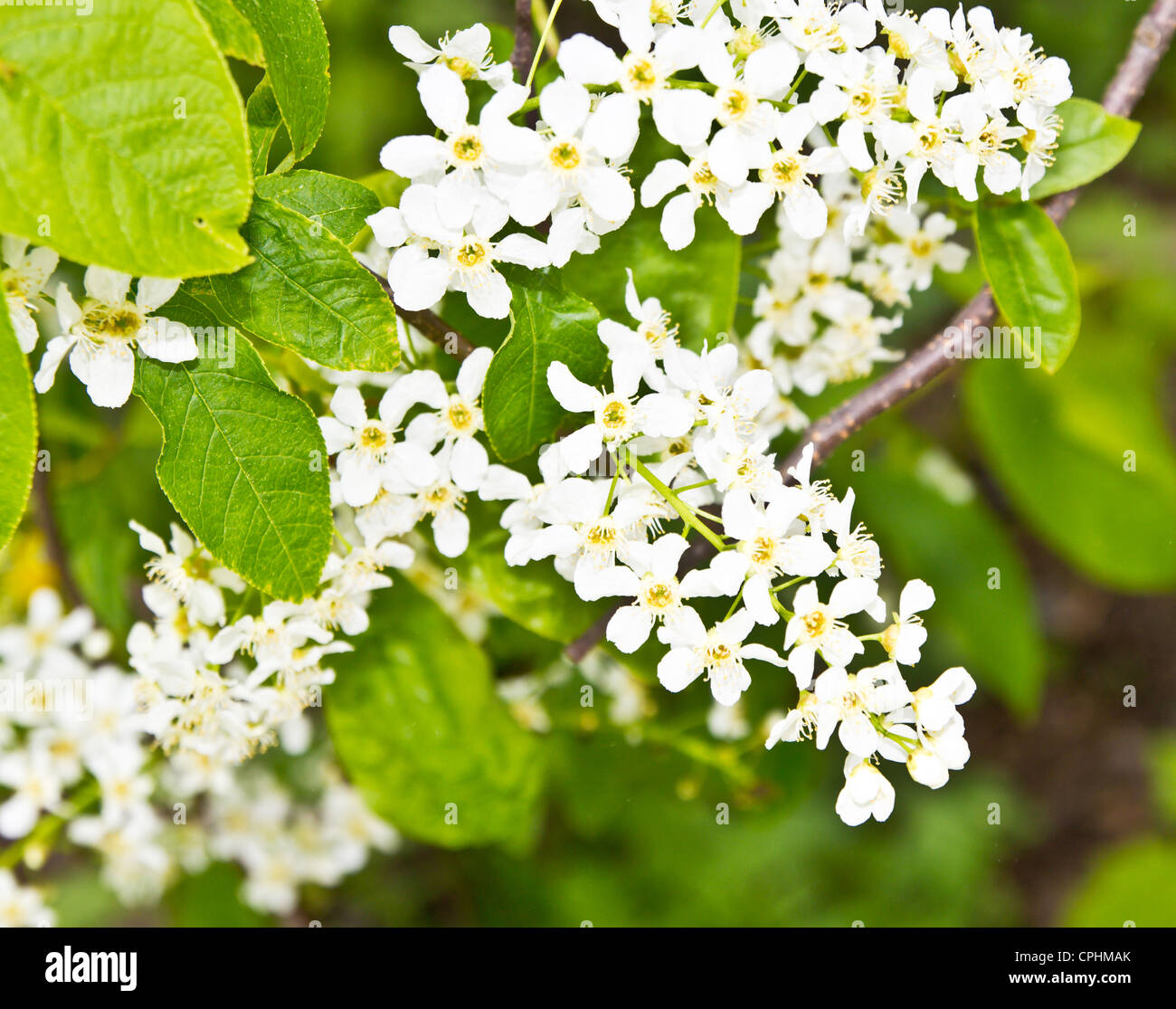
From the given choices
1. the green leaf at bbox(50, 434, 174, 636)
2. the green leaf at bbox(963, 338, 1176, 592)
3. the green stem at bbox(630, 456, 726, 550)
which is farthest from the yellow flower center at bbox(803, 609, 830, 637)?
the green leaf at bbox(963, 338, 1176, 592)

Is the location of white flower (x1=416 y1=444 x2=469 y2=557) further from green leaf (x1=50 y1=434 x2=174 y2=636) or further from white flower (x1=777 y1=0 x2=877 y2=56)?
green leaf (x1=50 y1=434 x2=174 y2=636)

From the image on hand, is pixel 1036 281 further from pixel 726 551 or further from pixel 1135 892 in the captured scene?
pixel 1135 892

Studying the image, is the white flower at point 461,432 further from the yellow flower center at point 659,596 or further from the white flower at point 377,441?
the yellow flower center at point 659,596

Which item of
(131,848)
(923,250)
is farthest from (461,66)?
(131,848)

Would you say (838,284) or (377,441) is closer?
(377,441)

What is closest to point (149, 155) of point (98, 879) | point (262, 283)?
point (262, 283)
